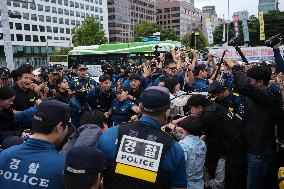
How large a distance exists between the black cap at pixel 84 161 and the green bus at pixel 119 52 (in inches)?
871

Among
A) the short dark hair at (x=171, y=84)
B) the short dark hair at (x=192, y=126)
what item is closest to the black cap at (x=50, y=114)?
the short dark hair at (x=192, y=126)

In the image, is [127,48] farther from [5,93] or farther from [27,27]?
[27,27]

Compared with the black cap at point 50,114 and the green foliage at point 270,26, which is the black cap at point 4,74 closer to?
the black cap at point 50,114

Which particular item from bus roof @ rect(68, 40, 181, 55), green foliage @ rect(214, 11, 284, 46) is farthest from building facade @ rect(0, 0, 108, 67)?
bus roof @ rect(68, 40, 181, 55)

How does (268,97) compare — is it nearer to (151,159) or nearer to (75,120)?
(151,159)

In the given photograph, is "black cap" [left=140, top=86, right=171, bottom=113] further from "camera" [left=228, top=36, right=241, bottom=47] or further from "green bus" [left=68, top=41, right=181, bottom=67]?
"green bus" [left=68, top=41, right=181, bottom=67]

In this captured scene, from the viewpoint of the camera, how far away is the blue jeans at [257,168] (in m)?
4.46

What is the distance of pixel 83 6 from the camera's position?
9200 cm

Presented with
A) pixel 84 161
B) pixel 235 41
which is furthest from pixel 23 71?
pixel 84 161

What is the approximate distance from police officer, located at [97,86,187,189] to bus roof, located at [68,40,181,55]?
70.9 feet

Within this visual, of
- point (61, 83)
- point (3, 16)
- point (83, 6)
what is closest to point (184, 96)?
point (61, 83)

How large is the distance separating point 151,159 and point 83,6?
309ft

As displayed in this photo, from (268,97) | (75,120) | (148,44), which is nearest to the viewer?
(268,97)

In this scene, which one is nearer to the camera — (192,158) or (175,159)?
(175,159)
